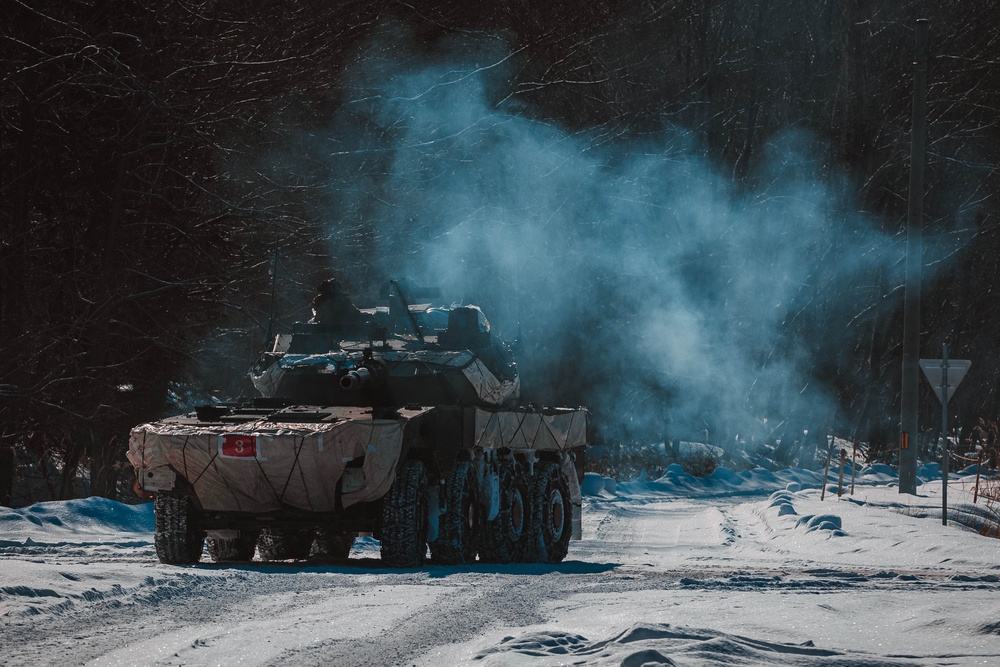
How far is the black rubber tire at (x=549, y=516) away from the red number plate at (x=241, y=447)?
4013 mm

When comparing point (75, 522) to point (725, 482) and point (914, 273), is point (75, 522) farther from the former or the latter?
point (725, 482)

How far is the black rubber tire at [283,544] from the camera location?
51.1ft

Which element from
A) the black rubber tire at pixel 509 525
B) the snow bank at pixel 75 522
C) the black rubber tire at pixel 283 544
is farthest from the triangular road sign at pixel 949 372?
the snow bank at pixel 75 522

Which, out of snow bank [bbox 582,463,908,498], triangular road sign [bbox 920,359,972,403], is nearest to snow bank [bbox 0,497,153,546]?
triangular road sign [bbox 920,359,972,403]

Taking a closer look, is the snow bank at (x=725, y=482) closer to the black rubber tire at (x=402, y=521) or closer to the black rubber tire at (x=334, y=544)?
the black rubber tire at (x=334, y=544)

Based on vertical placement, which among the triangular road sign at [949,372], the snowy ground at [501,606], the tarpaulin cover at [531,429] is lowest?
the snowy ground at [501,606]

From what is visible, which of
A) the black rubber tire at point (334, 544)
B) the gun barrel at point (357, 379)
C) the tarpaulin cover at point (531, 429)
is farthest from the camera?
the black rubber tire at point (334, 544)

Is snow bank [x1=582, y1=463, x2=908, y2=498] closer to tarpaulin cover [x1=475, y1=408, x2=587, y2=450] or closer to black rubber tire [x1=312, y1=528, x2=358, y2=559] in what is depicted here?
tarpaulin cover [x1=475, y1=408, x2=587, y2=450]

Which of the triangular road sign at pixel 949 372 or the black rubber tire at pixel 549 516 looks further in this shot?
the triangular road sign at pixel 949 372

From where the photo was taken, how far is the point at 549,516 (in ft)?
52.5

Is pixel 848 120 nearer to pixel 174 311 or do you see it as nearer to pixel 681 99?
pixel 681 99

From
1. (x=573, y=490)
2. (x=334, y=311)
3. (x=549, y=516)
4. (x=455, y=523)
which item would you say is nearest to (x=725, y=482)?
(x=573, y=490)

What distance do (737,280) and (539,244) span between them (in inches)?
289

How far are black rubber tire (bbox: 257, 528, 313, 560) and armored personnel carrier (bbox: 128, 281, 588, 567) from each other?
12 millimetres
